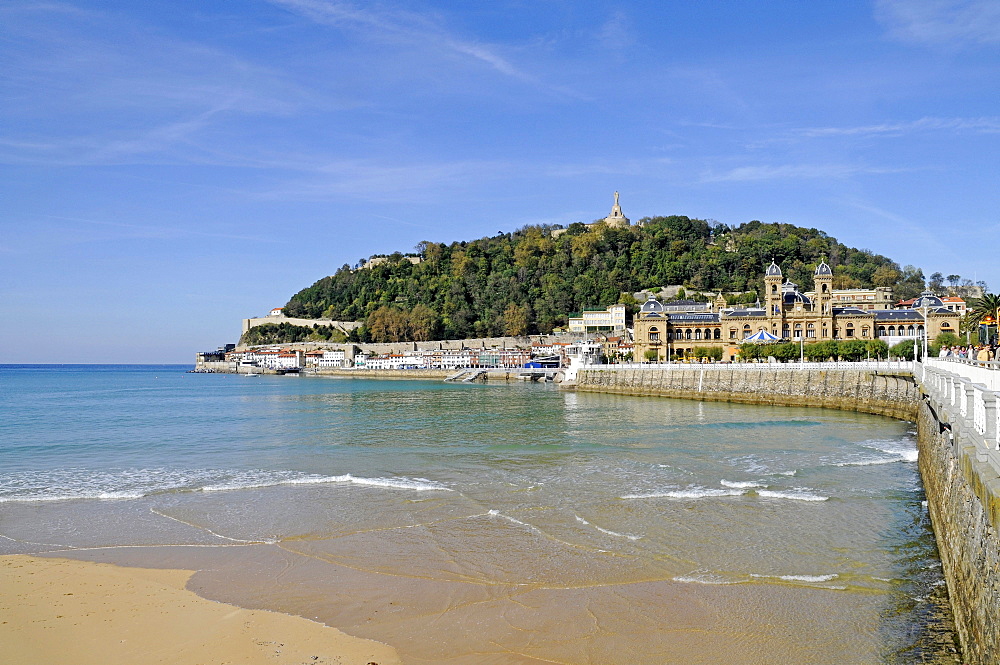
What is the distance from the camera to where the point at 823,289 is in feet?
268

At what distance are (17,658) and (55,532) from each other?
5.96 metres

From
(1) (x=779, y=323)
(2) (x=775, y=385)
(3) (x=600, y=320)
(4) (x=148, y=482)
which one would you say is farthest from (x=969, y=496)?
(3) (x=600, y=320)

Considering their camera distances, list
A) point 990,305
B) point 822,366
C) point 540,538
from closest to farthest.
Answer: point 540,538 < point 990,305 < point 822,366

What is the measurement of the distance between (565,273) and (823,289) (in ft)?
234

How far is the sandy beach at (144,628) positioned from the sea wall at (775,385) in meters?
30.8

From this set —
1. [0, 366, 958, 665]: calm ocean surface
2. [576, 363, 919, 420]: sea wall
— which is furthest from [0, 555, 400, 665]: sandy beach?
[576, 363, 919, 420]: sea wall

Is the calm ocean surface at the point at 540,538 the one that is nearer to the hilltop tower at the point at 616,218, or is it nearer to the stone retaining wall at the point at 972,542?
the stone retaining wall at the point at 972,542

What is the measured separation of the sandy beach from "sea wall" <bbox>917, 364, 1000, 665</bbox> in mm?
5636

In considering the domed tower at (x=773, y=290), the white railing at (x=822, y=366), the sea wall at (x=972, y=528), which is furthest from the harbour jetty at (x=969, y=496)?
the domed tower at (x=773, y=290)

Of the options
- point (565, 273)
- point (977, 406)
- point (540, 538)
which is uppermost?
point (565, 273)

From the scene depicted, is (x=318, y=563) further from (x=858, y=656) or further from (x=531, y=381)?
(x=531, y=381)

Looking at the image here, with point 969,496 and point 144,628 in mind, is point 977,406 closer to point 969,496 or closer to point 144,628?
point 969,496

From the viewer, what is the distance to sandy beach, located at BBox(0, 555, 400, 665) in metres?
8.12

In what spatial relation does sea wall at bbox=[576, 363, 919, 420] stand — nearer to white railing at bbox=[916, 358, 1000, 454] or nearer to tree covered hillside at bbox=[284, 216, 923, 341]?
white railing at bbox=[916, 358, 1000, 454]
